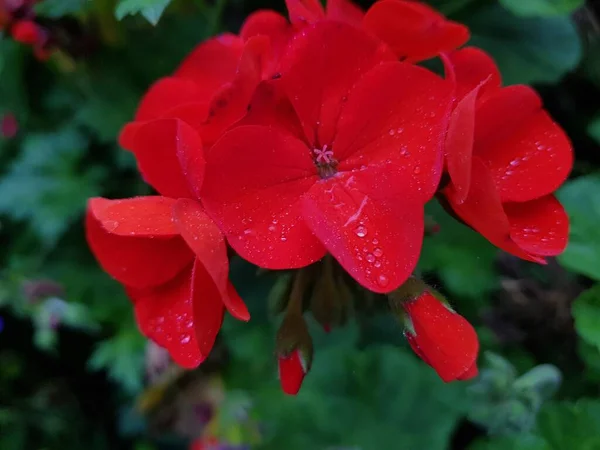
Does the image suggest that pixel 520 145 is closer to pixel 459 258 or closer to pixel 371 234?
pixel 371 234

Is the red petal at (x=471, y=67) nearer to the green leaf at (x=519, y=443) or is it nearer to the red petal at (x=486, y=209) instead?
the red petal at (x=486, y=209)

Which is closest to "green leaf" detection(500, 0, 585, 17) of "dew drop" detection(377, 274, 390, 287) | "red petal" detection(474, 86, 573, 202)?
"red petal" detection(474, 86, 573, 202)

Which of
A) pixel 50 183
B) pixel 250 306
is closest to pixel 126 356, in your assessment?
pixel 250 306

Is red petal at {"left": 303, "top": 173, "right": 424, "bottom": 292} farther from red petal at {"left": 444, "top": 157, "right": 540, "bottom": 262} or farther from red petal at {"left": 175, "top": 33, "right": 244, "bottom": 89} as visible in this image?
red petal at {"left": 175, "top": 33, "right": 244, "bottom": 89}

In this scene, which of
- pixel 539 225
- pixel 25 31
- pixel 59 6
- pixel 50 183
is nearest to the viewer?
pixel 539 225

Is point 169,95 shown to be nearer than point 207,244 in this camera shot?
No

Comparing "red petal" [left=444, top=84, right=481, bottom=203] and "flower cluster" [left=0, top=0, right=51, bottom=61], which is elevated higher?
"red petal" [left=444, top=84, right=481, bottom=203]

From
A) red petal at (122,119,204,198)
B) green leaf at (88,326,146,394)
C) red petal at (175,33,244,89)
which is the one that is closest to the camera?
red petal at (122,119,204,198)
